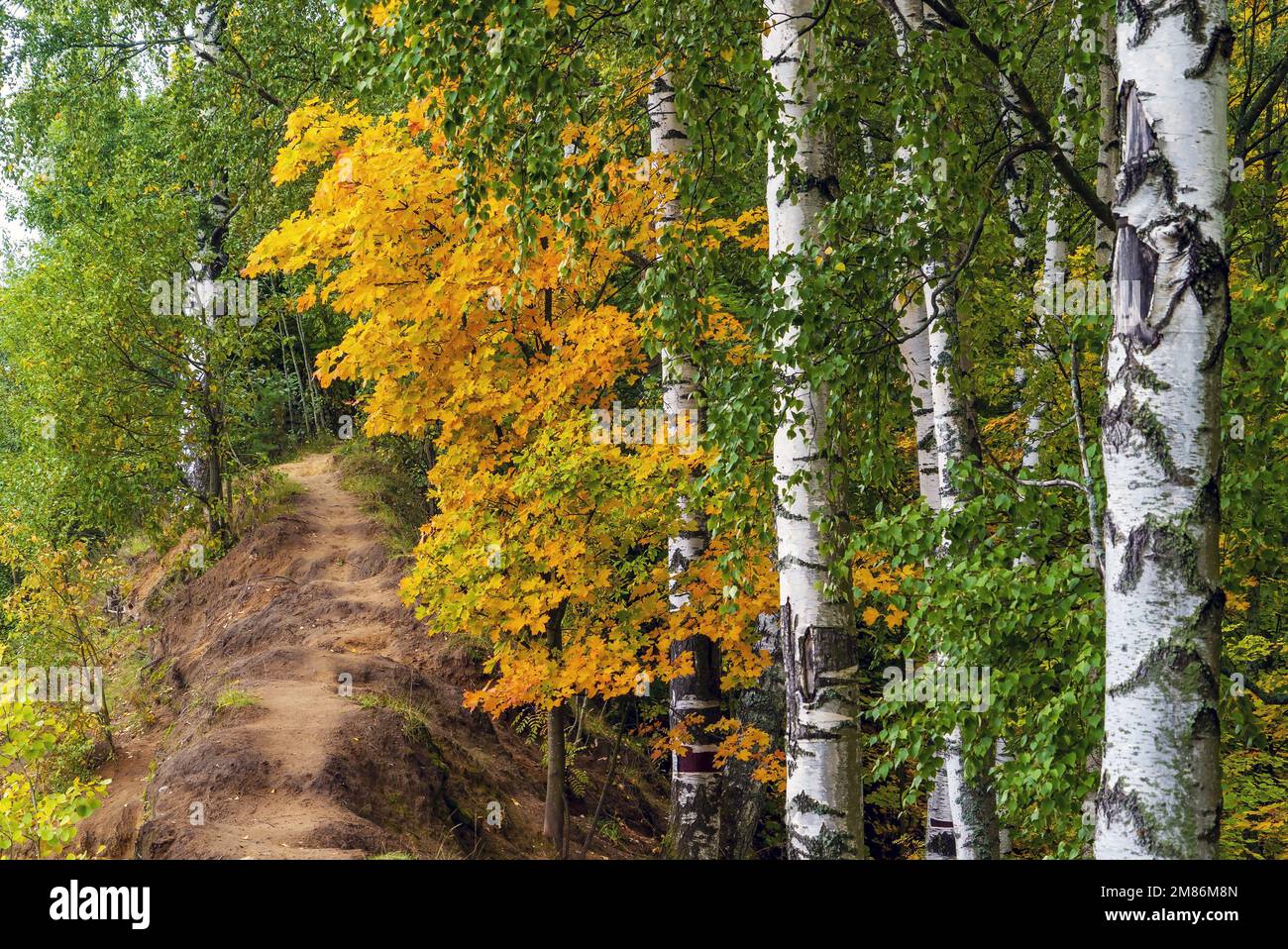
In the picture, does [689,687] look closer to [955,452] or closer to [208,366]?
[955,452]

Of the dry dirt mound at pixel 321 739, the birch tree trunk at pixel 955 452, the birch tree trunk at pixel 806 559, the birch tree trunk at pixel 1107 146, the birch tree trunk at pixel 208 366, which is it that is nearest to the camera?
the birch tree trunk at pixel 806 559

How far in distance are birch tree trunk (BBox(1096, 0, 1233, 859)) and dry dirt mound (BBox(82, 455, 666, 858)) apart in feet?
21.9

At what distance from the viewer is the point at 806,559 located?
4785 millimetres

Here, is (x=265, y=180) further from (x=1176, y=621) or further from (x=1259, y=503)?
(x=1176, y=621)

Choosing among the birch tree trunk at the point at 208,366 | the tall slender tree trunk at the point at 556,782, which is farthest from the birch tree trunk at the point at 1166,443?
the birch tree trunk at the point at 208,366

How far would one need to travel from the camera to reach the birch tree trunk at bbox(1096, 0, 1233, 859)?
2.70m

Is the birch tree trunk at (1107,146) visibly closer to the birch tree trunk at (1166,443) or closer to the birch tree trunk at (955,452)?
the birch tree trunk at (955,452)

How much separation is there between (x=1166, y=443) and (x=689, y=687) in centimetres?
719

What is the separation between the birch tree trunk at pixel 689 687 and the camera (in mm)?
8891

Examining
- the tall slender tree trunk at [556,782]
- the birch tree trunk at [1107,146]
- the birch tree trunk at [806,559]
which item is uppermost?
the birch tree trunk at [1107,146]

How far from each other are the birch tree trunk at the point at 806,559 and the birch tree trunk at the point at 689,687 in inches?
140

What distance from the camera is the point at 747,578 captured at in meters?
7.52

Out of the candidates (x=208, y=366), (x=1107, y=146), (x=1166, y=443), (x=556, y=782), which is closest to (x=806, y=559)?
(x=1166, y=443)
